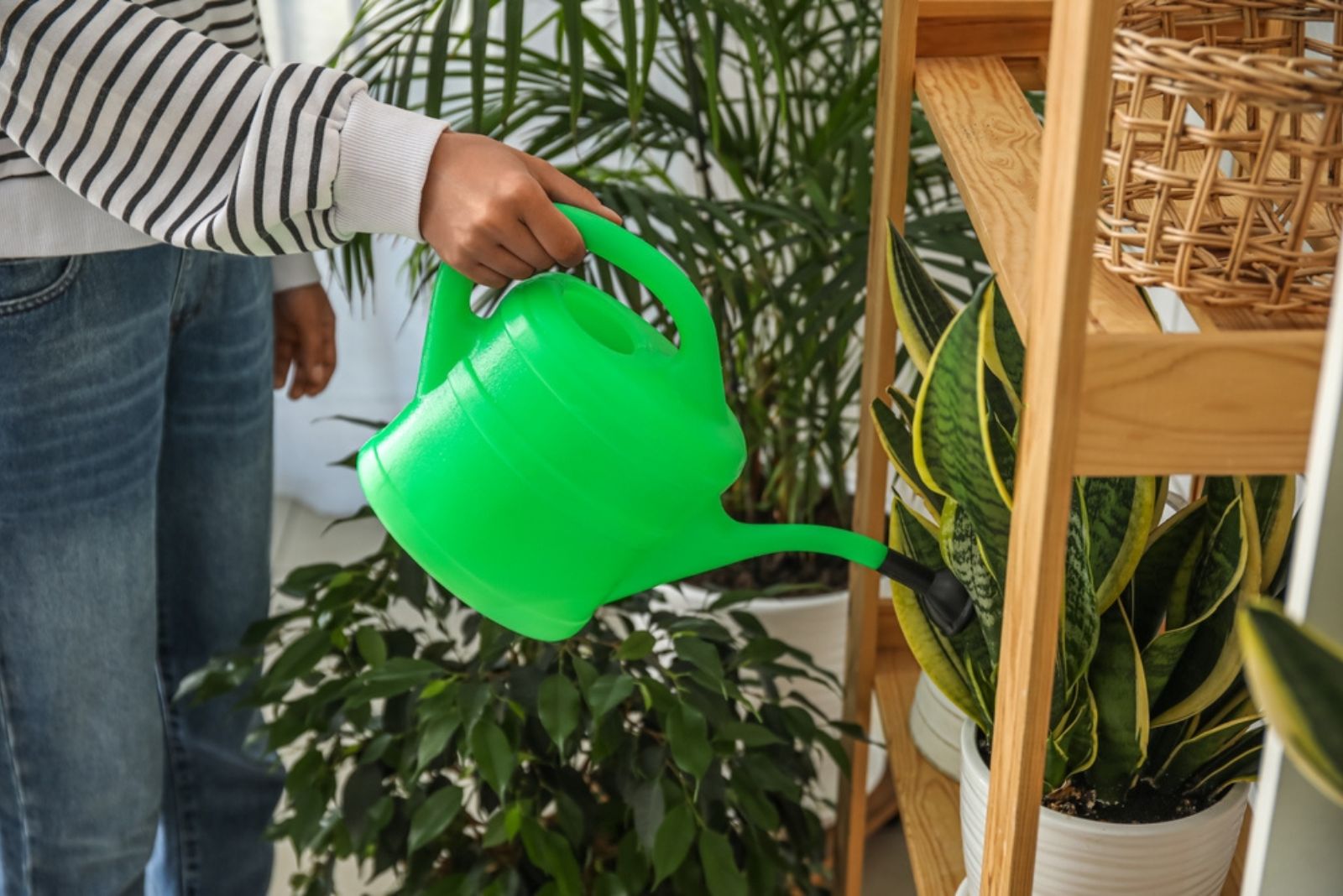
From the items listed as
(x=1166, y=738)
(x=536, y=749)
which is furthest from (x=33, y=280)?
(x=1166, y=738)

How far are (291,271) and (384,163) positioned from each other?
499mm

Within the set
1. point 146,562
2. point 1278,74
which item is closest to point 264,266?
point 146,562

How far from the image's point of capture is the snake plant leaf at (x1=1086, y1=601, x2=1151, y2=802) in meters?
0.72

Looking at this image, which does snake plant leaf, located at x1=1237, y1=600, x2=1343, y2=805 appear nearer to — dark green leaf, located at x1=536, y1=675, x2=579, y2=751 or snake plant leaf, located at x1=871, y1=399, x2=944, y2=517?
snake plant leaf, located at x1=871, y1=399, x2=944, y2=517

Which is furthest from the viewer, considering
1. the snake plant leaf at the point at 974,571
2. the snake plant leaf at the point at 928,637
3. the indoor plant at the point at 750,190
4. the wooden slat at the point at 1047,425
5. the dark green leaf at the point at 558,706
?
the indoor plant at the point at 750,190

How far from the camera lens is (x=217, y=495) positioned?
114cm

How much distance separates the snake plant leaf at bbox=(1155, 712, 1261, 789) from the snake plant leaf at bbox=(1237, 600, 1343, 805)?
1.16ft

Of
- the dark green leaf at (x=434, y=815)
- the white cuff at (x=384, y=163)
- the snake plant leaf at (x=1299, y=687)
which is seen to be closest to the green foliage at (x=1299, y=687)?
the snake plant leaf at (x=1299, y=687)

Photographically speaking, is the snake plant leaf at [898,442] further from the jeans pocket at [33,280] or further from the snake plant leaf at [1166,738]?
the jeans pocket at [33,280]

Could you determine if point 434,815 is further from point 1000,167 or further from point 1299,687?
point 1299,687

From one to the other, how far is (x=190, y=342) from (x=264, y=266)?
0.10m

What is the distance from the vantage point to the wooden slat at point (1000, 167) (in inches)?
22.5

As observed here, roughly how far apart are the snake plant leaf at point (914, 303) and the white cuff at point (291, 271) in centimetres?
61

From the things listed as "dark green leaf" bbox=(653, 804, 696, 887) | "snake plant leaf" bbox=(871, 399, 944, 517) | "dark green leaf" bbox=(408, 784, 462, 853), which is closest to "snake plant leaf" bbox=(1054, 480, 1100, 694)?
"snake plant leaf" bbox=(871, 399, 944, 517)
